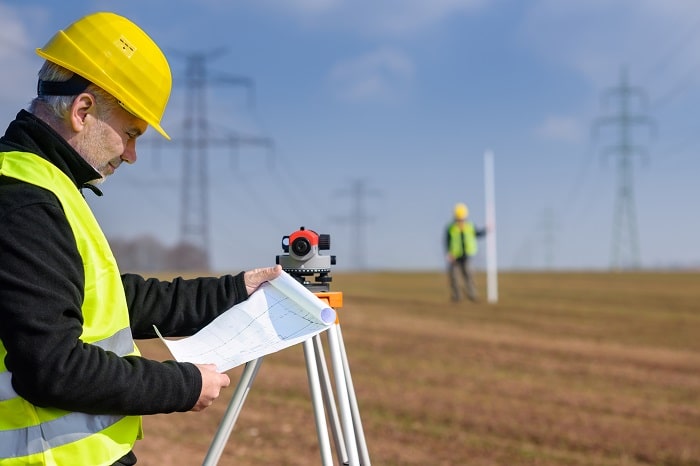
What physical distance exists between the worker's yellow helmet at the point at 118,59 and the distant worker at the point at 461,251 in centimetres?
1677

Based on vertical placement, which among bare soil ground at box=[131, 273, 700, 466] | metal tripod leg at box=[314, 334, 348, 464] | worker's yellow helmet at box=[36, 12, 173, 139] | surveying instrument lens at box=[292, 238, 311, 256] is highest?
worker's yellow helmet at box=[36, 12, 173, 139]

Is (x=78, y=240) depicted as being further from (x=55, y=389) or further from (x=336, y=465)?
(x=336, y=465)

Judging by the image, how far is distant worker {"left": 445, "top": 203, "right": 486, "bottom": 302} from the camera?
18.9m

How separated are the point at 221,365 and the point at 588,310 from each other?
1483 centimetres

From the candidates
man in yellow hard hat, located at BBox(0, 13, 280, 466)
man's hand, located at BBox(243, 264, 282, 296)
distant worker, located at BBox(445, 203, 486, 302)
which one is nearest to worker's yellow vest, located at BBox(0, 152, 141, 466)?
man in yellow hard hat, located at BBox(0, 13, 280, 466)

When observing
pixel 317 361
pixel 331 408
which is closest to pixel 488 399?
pixel 331 408

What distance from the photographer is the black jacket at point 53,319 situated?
1.85m

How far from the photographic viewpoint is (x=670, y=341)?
38.7ft

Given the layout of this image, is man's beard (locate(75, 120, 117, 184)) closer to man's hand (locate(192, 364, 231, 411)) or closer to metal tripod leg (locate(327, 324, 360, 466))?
man's hand (locate(192, 364, 231, 411))

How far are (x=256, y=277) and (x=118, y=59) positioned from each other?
2.83 feet

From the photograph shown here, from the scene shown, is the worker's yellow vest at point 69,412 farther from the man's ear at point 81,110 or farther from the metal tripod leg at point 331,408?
the metal tripod leg at point 331,408

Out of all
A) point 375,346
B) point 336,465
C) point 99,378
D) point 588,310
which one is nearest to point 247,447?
point 336,465

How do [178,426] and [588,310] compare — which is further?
[588,310]

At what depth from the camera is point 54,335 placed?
186 cm
